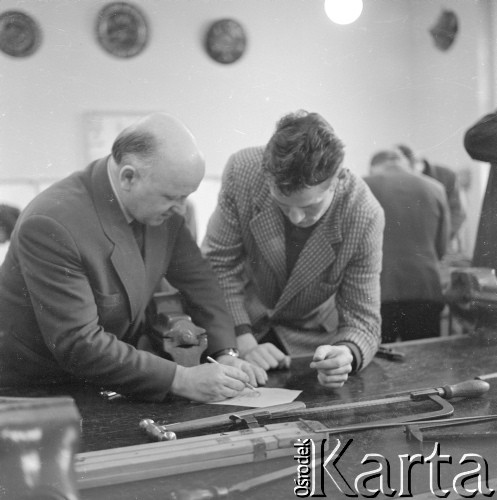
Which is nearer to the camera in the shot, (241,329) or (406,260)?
(241,329)

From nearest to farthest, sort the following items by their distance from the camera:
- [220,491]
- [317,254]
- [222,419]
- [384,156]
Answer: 1. [220,491]
2. [222,419]
3. [317,254]
4. [384,156]

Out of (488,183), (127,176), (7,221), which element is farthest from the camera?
(488,183)

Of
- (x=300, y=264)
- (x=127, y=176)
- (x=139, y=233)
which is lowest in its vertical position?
(x=300, y=264)

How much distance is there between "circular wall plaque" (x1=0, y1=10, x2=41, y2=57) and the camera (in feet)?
5.68

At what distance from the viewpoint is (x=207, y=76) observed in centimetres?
223

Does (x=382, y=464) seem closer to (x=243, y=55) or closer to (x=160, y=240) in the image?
(x=160, y=240)

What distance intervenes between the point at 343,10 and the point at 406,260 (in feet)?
3.61

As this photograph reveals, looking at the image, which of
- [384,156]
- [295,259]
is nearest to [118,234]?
[295,259]

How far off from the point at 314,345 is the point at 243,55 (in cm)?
101

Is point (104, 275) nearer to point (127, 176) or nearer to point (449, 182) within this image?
point (127, 176)

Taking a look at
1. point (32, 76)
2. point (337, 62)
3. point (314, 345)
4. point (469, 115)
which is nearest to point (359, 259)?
point (314, 345)

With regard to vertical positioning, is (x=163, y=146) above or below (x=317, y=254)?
above

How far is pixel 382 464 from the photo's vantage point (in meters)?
1.27

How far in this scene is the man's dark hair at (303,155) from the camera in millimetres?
1740
